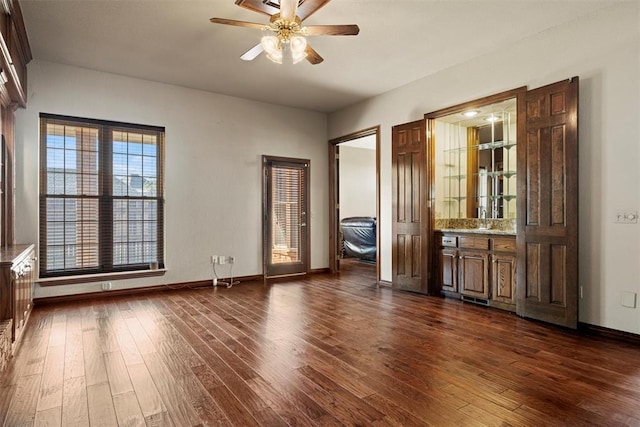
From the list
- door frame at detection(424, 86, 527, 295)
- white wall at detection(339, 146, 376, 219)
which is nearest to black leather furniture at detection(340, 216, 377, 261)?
white wall at detection(339, 146, 376, 219)

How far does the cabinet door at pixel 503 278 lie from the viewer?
4.03 metres

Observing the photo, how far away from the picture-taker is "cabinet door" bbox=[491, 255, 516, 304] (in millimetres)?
4027

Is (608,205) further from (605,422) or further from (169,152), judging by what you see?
(169,152)

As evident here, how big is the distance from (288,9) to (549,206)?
305 centimetres

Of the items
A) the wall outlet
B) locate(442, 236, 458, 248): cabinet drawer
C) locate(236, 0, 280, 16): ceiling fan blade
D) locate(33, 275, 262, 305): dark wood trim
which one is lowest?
locate(33, 275, 262, 305): dark wood trim

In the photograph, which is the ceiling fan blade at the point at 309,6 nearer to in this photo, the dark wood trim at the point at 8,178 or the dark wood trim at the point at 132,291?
the dark wood trim at the point at 8,178

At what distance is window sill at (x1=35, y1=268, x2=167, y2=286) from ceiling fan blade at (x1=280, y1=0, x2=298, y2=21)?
387cm

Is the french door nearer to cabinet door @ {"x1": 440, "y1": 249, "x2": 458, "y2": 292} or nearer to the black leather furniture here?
the black leather furniture

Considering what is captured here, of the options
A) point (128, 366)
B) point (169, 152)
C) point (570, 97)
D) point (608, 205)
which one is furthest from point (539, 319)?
point (169, 152)

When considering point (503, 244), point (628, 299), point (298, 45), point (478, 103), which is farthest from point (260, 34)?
point (628, 299)

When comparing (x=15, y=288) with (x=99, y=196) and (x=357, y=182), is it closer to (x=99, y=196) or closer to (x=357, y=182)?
(x=99, y=196)

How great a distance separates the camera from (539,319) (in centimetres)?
364

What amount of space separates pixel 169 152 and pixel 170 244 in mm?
1355

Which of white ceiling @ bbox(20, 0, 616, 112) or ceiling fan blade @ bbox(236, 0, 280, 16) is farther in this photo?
white ceiling @ bbox(20, 0, 616, 112)
